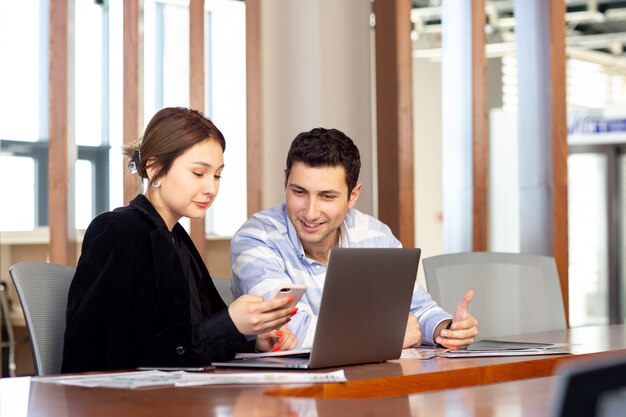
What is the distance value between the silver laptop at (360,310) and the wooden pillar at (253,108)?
1.81 metres

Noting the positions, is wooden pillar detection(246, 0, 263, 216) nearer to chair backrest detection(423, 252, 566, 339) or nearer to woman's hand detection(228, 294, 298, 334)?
chair backrest detection(423, 252, 566, 339)

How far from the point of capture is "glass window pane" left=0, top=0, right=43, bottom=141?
29.7ft

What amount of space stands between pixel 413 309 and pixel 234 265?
587 mm

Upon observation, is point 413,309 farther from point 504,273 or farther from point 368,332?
point 368,332

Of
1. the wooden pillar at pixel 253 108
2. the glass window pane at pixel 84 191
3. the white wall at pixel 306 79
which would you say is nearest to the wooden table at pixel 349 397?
the wooden pillar at pixel 253 108

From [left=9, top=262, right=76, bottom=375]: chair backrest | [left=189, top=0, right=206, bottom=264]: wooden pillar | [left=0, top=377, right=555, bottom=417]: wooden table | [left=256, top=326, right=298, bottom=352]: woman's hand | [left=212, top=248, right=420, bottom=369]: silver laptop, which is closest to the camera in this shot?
[left=0, top=377, right=555, bottom=417]: wooden table

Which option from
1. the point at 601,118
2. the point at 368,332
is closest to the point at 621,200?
the point at 601,118

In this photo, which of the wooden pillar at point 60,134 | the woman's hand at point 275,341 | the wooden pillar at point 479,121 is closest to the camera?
the woman's hand at point 275,341

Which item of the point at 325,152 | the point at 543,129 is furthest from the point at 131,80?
the point at 543,129

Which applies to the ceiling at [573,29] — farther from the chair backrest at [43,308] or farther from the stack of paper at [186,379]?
the stack of paper at [186,379]

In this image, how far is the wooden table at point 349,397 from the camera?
4.89ft

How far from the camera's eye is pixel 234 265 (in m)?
2.81

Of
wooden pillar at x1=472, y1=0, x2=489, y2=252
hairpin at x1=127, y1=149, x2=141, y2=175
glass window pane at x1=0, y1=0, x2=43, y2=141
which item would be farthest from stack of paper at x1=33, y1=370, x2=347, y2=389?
glass window pane at x1=0, y1=0, x2=43, y2=141

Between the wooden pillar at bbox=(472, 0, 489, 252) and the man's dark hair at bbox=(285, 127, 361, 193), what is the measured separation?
183 centimetres
